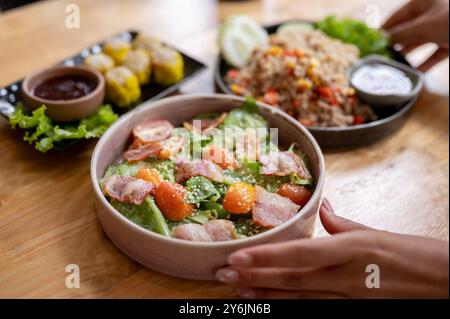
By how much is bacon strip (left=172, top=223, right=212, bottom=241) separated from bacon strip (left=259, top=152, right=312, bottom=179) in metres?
0.38

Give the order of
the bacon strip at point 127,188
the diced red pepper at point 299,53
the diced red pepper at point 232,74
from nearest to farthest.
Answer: the bacon strip at point 127,188 < the diced red pepper at point 299,53 < the diced red pepper at point 232,74

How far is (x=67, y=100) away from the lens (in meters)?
2.20

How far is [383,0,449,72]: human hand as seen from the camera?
2607 mm

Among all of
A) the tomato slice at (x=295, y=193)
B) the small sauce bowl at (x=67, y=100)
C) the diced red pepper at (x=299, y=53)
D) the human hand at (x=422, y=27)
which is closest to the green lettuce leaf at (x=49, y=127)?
the small sauce bowl at (x=67, y=100)

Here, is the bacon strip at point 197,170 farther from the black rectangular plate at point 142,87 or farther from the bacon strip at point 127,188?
the black rectangular plate at point 142,87

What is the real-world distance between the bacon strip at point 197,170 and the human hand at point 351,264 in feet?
1.28

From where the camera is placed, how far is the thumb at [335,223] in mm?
1640

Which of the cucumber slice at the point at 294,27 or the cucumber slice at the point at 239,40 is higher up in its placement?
the cucumber slice at the point at 294,27

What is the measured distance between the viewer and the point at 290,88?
241 centimetres

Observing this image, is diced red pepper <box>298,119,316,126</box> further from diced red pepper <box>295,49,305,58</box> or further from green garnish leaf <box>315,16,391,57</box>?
green garnish leaf <box>315,16,391,57</box>

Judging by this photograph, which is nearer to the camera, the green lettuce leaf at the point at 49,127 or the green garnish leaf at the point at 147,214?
the green garnish leaf at the point at 147,214
